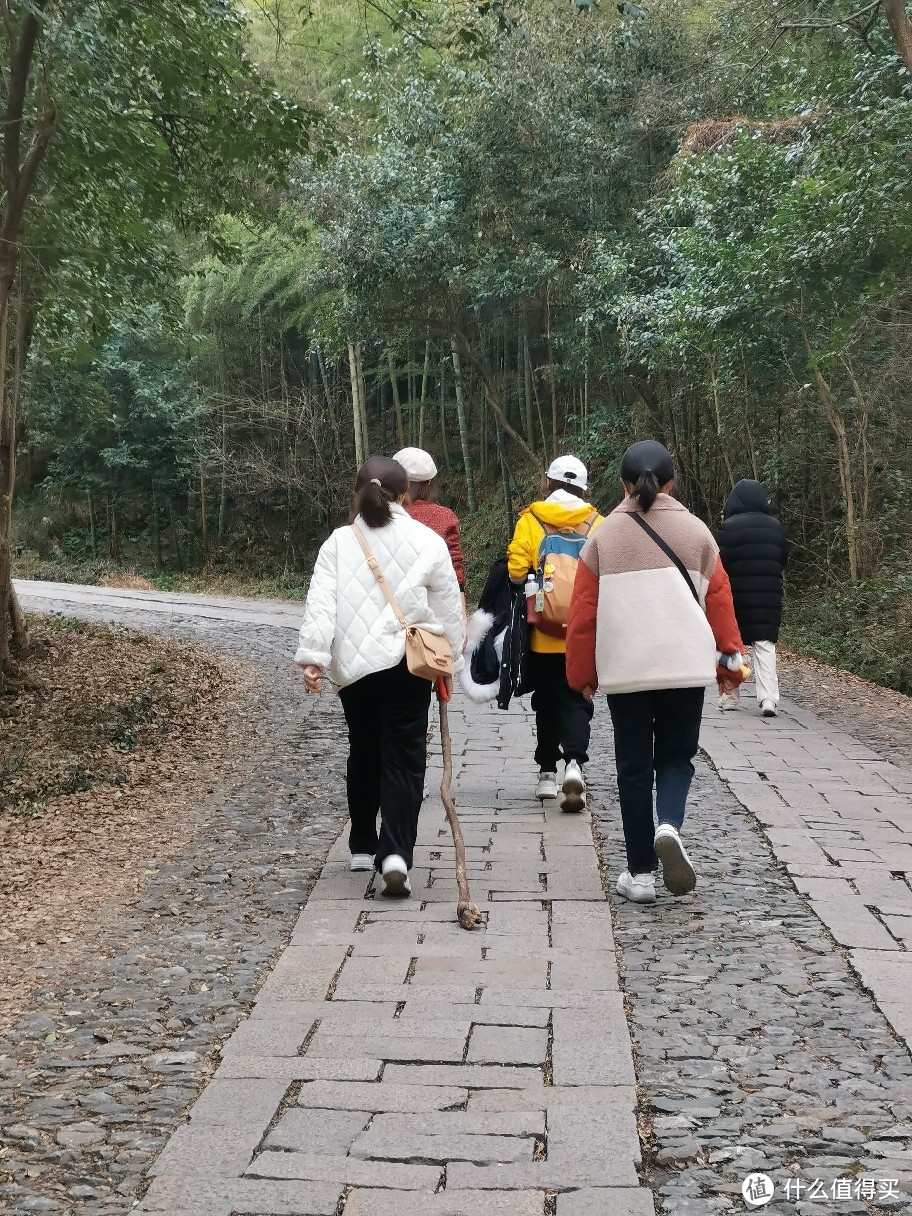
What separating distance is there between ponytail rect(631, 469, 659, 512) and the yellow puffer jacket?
1185 millimetres

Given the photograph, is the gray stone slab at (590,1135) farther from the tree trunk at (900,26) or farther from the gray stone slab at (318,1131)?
the tree trunk at (900,26)

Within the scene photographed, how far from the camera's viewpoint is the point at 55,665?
41.1ft

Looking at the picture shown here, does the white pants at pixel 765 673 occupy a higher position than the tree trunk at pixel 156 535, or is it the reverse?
the tree trunk at pixel 156 535

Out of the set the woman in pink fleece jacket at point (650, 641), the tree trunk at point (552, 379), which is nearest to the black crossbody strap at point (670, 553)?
the woman in pink fleece jacket at point (650, 641)

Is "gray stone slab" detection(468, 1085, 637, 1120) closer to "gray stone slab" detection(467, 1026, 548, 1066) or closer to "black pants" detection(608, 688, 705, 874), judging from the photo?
"gray stone slab" detection(467, 1026, 548, 1066)

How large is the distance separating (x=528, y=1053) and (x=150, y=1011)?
1.14 m

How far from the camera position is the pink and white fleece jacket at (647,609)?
4699mm

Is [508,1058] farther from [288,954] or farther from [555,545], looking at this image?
[555,545]

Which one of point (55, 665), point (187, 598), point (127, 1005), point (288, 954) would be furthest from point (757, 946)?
point (187, 598)

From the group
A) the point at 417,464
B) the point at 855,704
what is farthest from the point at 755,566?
the point at 417,464

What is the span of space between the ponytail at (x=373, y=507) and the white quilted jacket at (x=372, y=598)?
0.11 feet

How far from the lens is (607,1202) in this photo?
2.60m

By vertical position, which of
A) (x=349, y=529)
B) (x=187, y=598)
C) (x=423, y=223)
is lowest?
(x=187, y=598)

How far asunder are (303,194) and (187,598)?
6.83 meters
